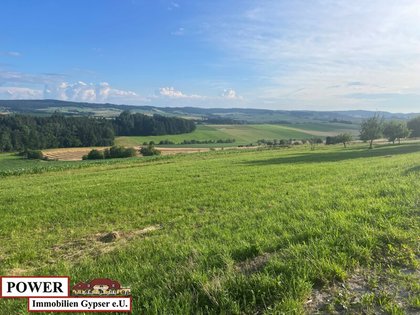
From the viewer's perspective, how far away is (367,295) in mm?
4180

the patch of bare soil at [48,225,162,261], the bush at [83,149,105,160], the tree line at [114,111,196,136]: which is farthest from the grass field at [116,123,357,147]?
the patch of bare soil at [48,225,162,261]

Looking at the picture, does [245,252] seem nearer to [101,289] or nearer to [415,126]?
[101,289]

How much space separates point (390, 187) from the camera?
420 inches

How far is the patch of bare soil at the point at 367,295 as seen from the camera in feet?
13.0

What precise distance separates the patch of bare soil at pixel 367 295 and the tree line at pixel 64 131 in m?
111

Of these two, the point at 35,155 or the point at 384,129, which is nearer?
the point at 384,129

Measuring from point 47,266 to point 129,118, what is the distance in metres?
141

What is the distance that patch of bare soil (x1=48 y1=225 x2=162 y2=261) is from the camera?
897cm

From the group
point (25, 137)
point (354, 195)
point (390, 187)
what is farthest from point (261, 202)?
point (25, 137)

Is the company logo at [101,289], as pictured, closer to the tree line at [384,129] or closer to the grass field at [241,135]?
the tree line at [384,129]

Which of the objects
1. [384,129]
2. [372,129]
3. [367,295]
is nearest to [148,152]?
[372,129]

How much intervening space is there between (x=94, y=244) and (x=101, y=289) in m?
4.96

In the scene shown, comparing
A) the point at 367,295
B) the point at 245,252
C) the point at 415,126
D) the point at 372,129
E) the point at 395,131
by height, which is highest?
the point at 415,126

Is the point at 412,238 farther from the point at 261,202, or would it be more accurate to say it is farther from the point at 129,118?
the point at 129,118
